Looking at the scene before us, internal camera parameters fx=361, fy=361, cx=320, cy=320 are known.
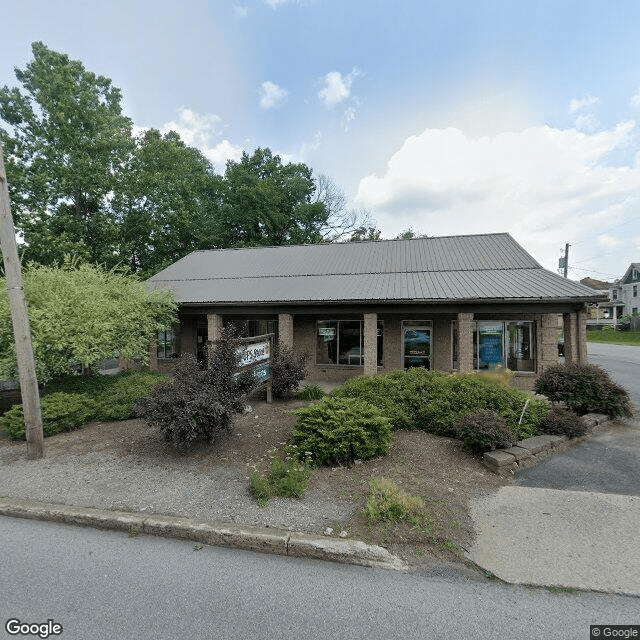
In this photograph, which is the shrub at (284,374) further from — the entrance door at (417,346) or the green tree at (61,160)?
the green tree at (61,160)

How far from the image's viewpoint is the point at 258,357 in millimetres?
8250

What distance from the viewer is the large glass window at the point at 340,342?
14.7m

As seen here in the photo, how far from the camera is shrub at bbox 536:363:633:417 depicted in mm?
7660

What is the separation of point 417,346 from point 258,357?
783cm

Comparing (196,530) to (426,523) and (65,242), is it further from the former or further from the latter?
(65,242)

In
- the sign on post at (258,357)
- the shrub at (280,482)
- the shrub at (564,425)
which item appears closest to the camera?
the shrub at (280,482)

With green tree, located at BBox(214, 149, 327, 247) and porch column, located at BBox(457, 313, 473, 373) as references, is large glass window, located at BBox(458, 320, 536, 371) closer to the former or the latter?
porch column, located at BBox(457, 313, 473, 373)

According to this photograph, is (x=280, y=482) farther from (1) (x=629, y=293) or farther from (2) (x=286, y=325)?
(1) (x=629, y=293)

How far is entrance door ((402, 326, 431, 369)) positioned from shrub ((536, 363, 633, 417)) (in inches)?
225

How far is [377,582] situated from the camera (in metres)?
3.09

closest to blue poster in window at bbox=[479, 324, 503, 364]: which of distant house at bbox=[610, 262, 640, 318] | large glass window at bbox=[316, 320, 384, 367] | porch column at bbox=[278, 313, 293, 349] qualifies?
large glass window at bbox=[316, 320, 384, 367]

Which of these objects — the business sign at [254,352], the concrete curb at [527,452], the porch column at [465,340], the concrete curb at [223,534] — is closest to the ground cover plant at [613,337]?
the porch column at [465,340]

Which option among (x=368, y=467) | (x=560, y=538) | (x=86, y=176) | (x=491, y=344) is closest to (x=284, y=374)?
(x=368, y=467)

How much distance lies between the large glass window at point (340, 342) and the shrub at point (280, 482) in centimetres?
983
